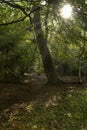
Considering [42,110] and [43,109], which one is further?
[43,109]

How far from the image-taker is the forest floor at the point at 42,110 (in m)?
6.82

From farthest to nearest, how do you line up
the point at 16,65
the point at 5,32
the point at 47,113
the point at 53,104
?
the point at 16,65 < the point at 5,32 < the point at 53,104 < the point at 47,113

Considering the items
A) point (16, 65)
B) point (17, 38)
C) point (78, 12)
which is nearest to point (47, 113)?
point (78, 12)

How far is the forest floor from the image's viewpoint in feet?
22.4

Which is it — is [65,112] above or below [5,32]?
below

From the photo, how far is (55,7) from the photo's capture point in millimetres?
6988

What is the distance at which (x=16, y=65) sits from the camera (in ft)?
46.0

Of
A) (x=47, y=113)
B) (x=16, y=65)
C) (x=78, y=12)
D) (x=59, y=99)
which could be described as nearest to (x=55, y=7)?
(x=78, y=12)

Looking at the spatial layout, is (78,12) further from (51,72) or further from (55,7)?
(51,72)

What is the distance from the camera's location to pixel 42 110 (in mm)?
8070

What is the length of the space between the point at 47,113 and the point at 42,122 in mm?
804

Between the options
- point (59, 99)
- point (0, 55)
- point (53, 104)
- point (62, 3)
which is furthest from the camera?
point (0, 55)

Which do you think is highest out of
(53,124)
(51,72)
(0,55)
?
(0,55)

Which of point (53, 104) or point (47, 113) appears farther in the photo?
point (53, 104)
